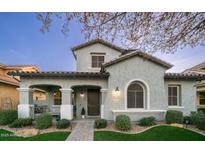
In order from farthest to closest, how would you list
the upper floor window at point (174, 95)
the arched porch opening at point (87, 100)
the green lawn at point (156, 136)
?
the arched porch opening at point (87, 100) → the upper floor window at point (174, 95) → the green lawn at point (156, 136)

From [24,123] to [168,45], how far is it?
7.97 metres

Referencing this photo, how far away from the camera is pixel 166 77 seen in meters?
12.0

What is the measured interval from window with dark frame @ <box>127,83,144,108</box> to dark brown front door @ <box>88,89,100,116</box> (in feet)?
11.6

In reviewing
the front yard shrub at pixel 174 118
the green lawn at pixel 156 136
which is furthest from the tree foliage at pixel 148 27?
the front yard shrub at pixel 174 118

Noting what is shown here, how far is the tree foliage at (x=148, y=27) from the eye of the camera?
6.05 meters

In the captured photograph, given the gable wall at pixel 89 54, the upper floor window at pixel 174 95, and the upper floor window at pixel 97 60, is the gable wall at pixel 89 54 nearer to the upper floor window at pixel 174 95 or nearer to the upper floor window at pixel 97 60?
the upper floor window at pixel 97 60

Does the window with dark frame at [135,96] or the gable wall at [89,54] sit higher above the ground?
the gable wall at [89,54]

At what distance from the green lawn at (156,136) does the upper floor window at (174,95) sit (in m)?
3.02

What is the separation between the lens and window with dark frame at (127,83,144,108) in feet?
37.7

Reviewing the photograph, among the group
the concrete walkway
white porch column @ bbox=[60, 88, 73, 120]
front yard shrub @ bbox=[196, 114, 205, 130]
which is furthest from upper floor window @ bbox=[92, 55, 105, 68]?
front yard shrub @ bbox=[196, 114, 205, 130]

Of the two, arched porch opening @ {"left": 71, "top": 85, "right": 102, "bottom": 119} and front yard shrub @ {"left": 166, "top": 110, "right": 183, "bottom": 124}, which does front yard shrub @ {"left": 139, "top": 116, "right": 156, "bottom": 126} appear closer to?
front yard shrub @ {"left": 166, "top": 110, "right": 183, "bottom": 124}

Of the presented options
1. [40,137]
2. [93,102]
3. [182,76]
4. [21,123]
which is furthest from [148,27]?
[93,102]

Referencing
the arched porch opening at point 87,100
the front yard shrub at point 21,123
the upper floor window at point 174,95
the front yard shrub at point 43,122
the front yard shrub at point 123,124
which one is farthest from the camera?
the arched porch opening at point 87,100
